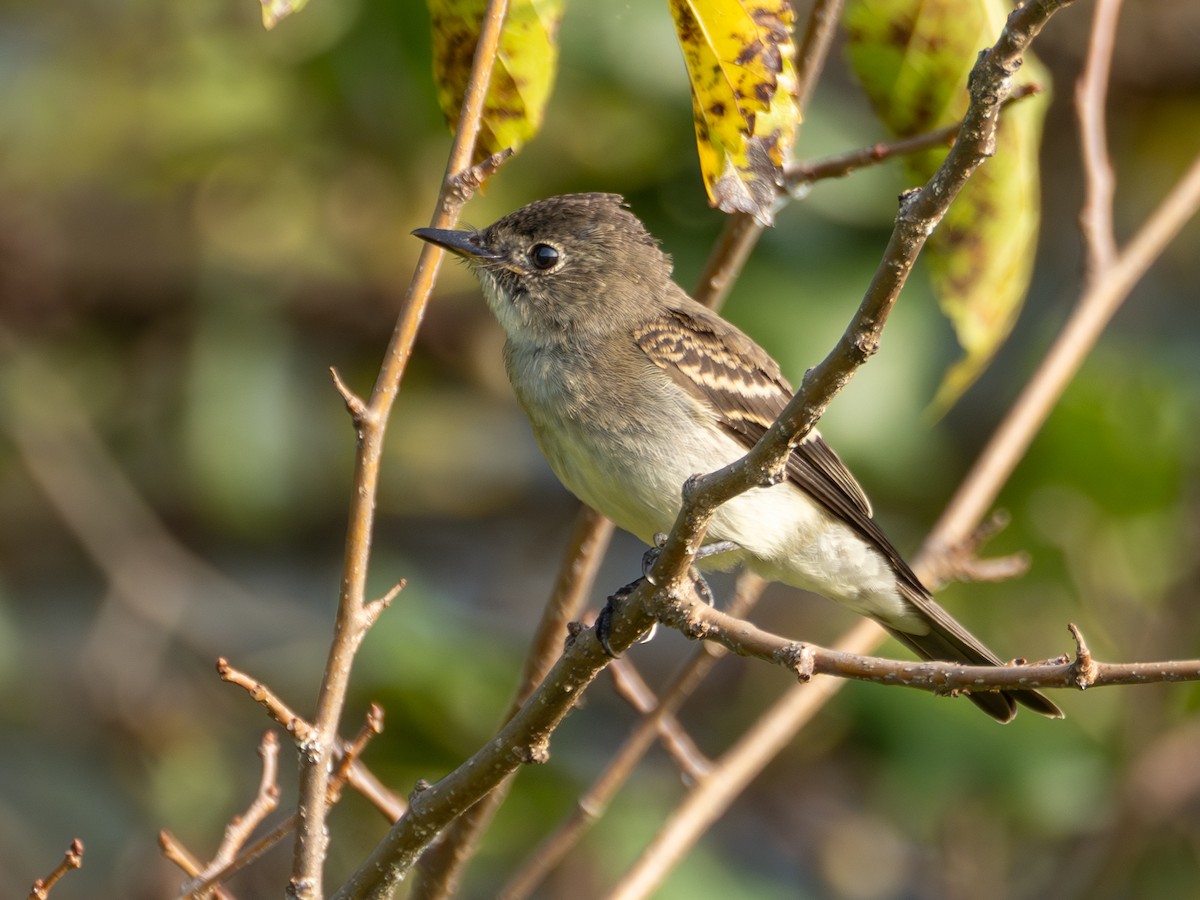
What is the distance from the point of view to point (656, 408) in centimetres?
379

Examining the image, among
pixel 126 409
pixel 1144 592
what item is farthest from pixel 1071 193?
pixel 126 409

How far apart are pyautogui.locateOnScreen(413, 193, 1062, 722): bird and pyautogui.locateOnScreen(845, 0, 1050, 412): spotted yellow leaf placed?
0.72 metres

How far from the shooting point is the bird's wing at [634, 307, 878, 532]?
13.1 feet

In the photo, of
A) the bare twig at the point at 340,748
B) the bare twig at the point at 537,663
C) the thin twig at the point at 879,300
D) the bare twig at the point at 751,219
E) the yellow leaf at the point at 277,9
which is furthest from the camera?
the bare twig at the point at 751,219

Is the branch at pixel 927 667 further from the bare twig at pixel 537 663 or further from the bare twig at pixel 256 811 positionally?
the bare twig at pixel 537 663

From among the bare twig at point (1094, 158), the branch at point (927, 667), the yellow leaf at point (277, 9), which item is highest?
the bare twig at point (1094, 158)

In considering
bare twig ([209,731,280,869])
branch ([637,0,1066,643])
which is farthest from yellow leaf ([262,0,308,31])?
bare twig ([209,731,280,869])

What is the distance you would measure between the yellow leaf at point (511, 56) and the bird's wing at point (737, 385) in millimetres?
1220

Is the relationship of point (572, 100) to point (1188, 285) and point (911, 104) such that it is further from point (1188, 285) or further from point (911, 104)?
point (1188, 285)

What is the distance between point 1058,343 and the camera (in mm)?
3670

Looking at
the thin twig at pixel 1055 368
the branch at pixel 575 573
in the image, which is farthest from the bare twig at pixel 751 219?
the thin twig at pixel 1055 368

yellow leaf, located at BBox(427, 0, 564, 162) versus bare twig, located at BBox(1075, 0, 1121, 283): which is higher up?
bare twig, located at BBox(1075, 0, 1121, 283)

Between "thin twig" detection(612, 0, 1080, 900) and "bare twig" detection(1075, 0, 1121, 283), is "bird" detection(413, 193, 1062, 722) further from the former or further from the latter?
"thin twig" detection(612, 0, 1080, 900)

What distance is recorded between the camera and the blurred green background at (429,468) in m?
5.02
